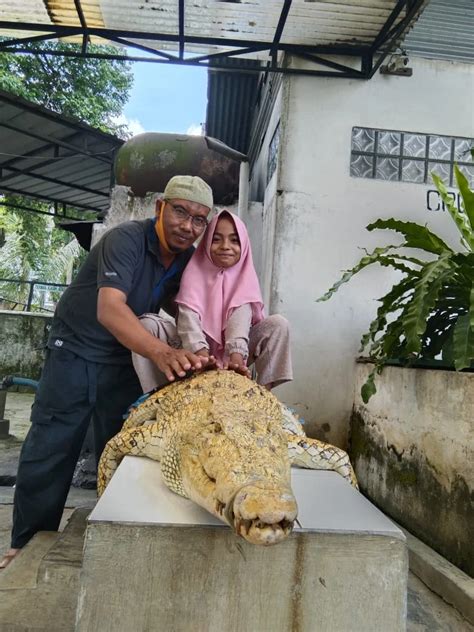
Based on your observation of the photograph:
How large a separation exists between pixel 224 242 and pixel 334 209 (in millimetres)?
1867

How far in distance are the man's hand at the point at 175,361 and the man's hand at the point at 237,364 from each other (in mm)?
312

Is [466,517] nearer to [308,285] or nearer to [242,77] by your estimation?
[308,285]

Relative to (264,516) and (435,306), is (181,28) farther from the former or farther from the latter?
(264,516)

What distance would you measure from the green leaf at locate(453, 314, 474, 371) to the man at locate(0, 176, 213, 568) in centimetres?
136

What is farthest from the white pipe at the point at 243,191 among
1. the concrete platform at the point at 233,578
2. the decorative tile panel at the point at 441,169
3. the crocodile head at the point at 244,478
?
the concrete platform at the point at 233,578

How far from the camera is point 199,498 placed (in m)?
1.26

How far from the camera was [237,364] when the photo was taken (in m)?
2.22

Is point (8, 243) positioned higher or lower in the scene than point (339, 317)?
higher

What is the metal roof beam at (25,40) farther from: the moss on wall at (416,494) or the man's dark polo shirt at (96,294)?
the moss on wall at (416,494)

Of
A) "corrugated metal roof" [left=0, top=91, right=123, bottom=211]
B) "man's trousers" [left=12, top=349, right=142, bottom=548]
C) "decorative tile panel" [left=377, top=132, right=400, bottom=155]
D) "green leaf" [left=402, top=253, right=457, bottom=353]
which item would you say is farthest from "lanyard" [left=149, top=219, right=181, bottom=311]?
"corrugated metal roof" [left=0, top=91, right=123, bottom=211]

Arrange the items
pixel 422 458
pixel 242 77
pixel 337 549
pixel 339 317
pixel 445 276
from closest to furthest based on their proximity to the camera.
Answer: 1. pixel 337 549
2. pixel 445 276
3. pixel 422 458
4. pixel 339 317
5. pixel 242 77

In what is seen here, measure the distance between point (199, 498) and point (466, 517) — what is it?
1.60m

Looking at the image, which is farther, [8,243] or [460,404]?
[8,243]

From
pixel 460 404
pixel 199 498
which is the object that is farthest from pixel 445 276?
pixel 199 498
